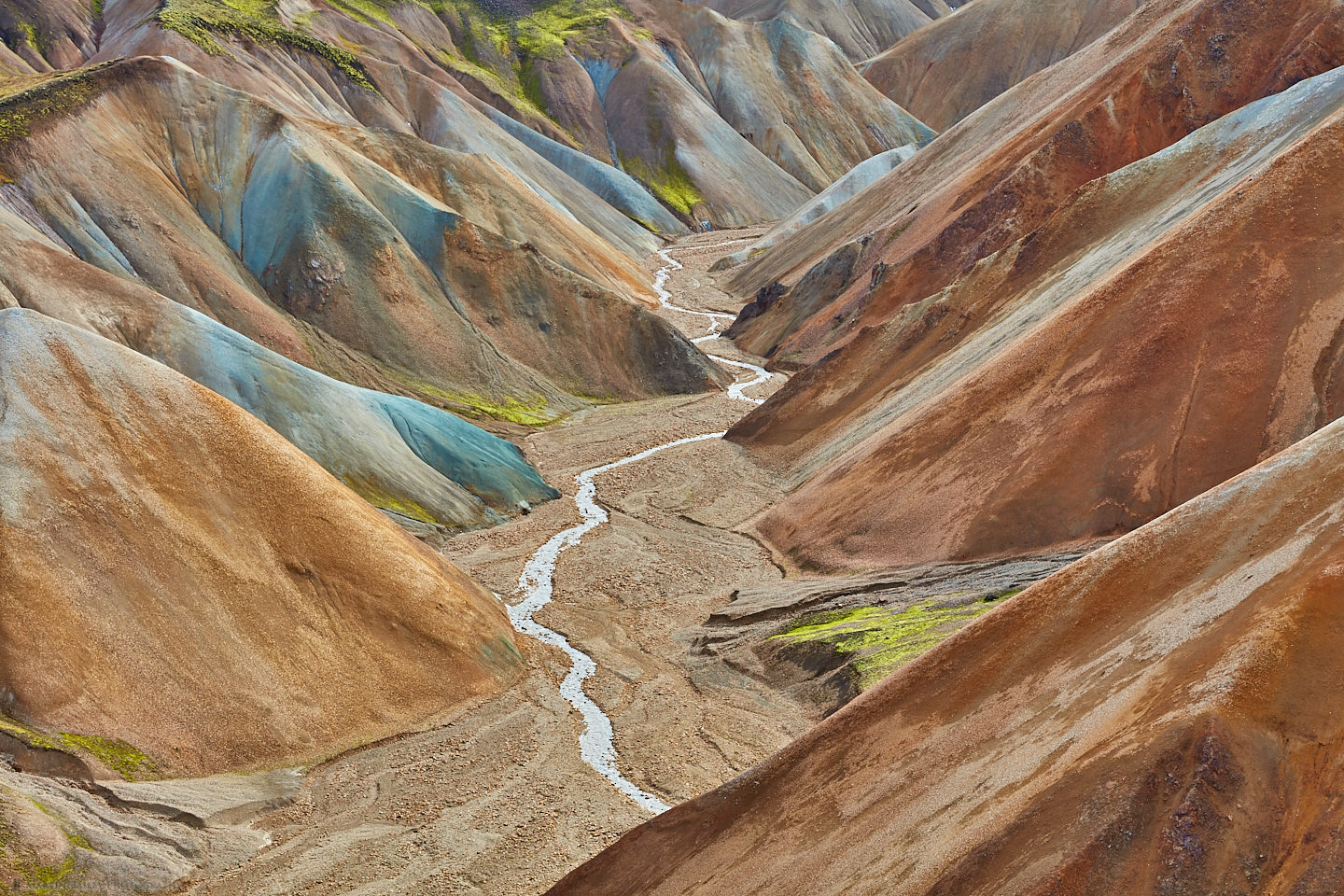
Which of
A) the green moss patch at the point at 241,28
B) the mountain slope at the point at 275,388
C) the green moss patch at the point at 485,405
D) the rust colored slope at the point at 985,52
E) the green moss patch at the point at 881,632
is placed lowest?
the green moss patch at the point at 881,632

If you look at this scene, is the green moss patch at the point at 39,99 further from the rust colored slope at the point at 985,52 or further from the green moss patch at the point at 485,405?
Result: the rust colored slope at the point at 985,52

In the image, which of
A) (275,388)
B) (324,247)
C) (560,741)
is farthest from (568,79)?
(560,741)

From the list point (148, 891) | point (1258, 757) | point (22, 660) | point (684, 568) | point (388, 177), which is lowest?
point (684, 568)

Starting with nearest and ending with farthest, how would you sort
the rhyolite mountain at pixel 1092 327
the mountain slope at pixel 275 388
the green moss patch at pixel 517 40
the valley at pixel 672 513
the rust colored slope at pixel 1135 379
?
1. the valley at pixel 672 513
2. the rust colored slope at pixel 1135 379
3. the rhyolite mountain at pixel 1092 327
4. the mountain slope at pixel 275 388
5. the green moss patch at pixel 517 40


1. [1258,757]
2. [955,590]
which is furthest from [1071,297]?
[1258,757]

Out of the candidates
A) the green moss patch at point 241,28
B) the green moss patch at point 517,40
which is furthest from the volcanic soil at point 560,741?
the green moss patch at point 517,40

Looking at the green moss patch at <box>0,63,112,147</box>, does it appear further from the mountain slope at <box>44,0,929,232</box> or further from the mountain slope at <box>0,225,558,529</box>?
the mountain slope at <box>44,0,929,232</box>

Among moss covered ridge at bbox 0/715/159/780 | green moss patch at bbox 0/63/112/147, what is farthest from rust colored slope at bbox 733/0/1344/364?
moss covered ridge at bbox 0/715/159/780

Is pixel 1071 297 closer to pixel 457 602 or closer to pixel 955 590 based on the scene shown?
pixel 955 590
